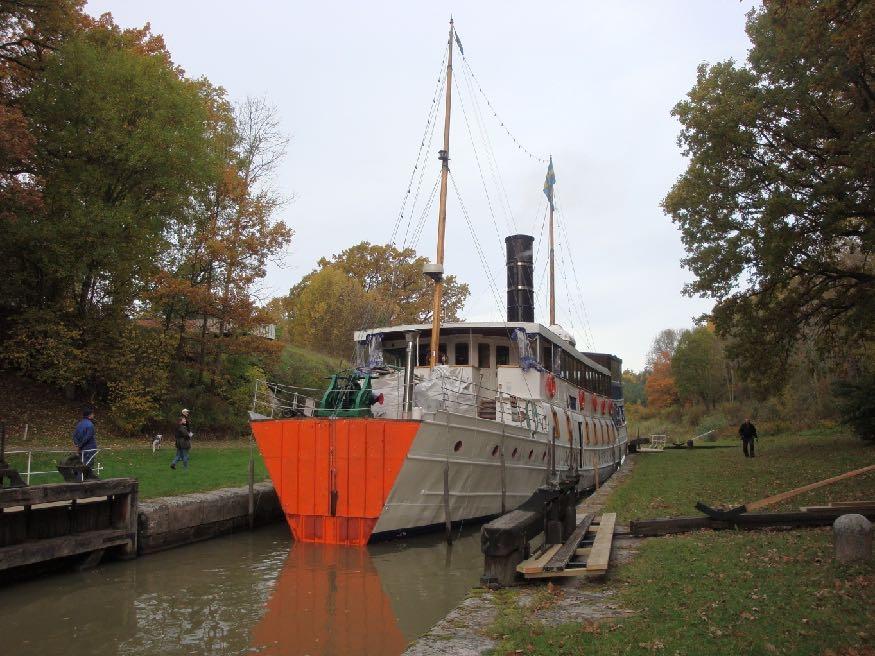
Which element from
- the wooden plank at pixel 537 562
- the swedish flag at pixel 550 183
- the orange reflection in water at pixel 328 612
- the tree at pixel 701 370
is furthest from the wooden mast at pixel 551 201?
the tree at pixel 701 370

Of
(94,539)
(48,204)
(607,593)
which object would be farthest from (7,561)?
(48,204)

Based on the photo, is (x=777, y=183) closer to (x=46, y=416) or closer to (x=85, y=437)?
(x=85, y=437)

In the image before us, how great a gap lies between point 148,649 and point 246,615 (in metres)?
1.37

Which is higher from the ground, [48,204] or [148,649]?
[48,204]

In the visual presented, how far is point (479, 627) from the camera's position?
6137 millimetres

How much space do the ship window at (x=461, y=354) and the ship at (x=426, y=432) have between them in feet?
0.09

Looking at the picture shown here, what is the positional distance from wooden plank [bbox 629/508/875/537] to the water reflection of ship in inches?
106

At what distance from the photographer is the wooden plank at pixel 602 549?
7361 mm

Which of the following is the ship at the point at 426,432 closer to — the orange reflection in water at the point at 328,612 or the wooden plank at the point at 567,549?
the wooden plank at the point at 567,549

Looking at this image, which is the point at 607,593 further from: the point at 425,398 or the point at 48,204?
the point at 48,204

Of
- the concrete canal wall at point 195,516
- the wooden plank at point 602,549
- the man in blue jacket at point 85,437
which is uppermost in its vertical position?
the man in blue jacket at point 85,437

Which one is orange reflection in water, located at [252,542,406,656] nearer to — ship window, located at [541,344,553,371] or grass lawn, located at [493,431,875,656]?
grass lawn, located at [493,431,875,656]

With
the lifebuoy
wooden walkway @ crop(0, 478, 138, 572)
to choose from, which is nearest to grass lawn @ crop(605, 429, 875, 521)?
the lifebuoy

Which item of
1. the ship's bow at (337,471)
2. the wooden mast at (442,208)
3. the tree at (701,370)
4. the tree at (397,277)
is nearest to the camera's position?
the ship's bow at (337,471)
